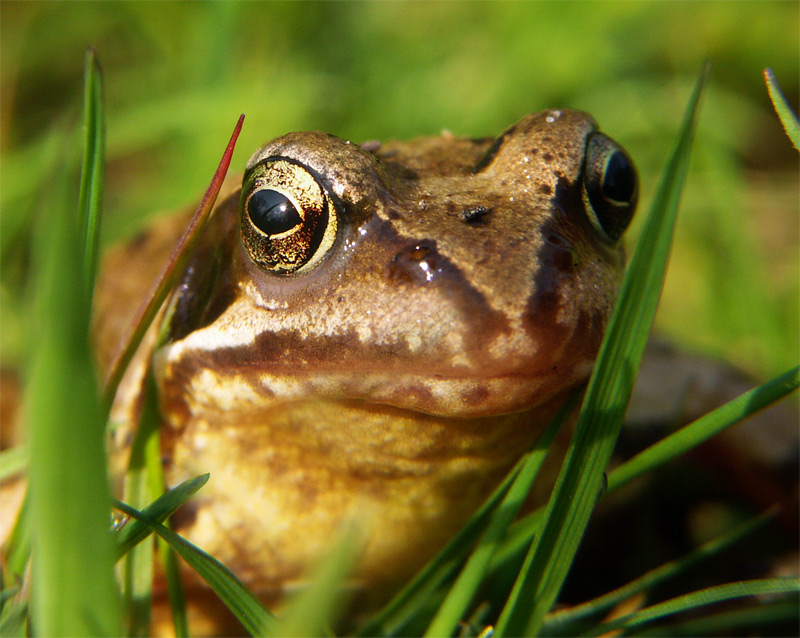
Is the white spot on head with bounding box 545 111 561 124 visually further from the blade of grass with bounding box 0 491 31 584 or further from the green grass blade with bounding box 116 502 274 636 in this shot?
the blade of grass with bounding box 0 491 31 584

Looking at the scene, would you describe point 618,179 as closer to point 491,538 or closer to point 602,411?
point 602,411

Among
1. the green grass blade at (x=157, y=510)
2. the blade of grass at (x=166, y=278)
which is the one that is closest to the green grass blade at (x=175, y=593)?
the green grass blade at (x=157, y=510)

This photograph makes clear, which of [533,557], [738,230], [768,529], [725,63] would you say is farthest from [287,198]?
[725,63]

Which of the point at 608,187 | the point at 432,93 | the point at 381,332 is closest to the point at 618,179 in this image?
the point at 608,187

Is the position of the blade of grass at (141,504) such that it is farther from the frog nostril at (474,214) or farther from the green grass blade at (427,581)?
the frog nostril at (474,214)

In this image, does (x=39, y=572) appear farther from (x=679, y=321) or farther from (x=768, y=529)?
(x=679, y=321)

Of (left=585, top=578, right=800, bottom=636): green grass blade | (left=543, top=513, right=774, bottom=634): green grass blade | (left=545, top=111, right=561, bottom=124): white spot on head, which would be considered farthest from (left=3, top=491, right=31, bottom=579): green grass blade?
(left=545, top=111, right=561, bottom=124): white spot on head
